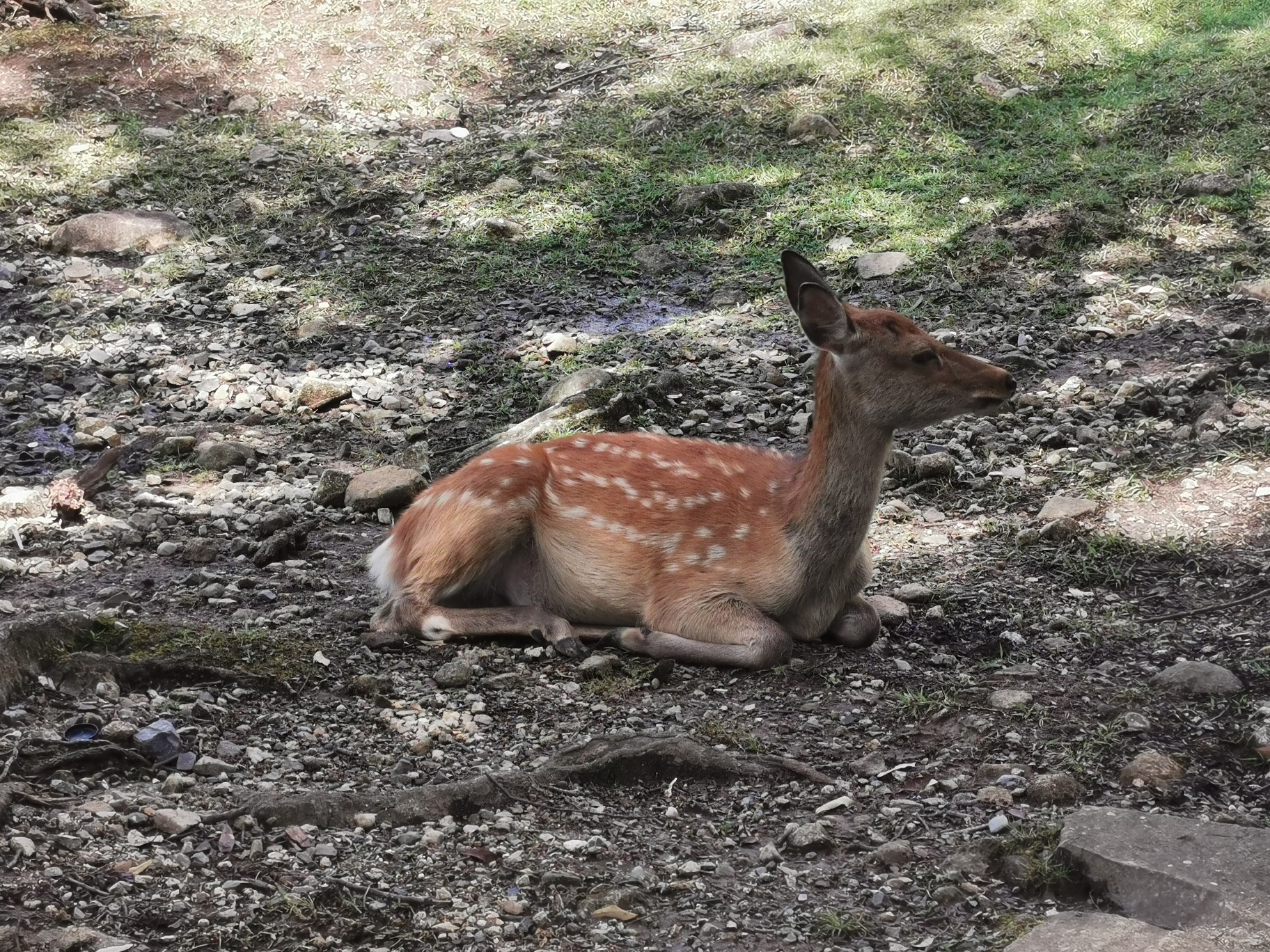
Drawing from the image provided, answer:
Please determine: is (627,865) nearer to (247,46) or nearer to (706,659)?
(706,659)

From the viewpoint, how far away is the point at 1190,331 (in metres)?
7.91

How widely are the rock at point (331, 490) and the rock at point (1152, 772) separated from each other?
4.02m

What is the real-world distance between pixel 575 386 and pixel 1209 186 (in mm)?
4630

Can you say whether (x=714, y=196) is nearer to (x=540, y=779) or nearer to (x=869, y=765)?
(x=869, y=765)

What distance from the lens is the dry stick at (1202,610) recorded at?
534cm

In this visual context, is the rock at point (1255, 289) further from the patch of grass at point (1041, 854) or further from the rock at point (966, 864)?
the rock at point (966, 864)

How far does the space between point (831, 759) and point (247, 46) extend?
10.2 metres

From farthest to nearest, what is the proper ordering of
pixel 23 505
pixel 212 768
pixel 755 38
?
1. pixel 755 38
2. pixel 23 505
3. pixel 212 768

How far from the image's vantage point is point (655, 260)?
31.6 ft

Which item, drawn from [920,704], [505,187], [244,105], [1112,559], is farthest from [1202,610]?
[244,105]

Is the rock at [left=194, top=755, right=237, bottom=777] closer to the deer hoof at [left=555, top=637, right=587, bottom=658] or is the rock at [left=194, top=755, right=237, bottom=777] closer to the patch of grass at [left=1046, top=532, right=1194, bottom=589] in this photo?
the deer hoof at [left=555, top=637, right=587, bottom=658]

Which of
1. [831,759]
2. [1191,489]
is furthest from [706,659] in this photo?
[1191,489]

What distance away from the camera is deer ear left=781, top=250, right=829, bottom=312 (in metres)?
5.42

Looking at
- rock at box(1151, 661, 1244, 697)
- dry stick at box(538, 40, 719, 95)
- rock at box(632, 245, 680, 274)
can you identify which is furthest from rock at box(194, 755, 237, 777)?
dry stick at box(538, 40, 719, 95)
